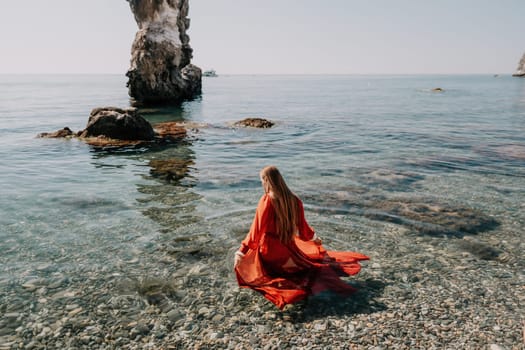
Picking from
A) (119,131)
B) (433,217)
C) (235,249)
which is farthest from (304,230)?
(119,131)

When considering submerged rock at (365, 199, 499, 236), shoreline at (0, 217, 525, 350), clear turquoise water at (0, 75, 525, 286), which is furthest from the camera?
submerged rock at (365, 199, 499, 236)

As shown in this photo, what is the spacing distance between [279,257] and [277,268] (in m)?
0.23

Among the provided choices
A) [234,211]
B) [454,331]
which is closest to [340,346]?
[454,331]

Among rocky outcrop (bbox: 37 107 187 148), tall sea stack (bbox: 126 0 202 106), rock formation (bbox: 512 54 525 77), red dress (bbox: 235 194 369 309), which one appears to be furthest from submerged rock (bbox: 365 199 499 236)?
rock formation (bbox: 512 54 525 77)

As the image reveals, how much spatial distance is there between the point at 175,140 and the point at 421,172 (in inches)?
575

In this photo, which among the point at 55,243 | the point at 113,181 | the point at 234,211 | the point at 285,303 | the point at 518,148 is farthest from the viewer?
the point at 518,148

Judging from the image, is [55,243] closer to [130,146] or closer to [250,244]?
[250,244]

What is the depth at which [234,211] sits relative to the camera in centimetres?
1139

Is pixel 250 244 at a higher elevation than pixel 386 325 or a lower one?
higher

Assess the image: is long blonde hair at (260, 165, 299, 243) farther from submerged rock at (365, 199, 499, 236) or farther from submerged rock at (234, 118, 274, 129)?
submerged rock at (234, 118, 274, 129)

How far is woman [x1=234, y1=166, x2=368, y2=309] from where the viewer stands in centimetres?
669

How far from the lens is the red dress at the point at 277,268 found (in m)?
6.79

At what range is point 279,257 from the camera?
7168 millimetres

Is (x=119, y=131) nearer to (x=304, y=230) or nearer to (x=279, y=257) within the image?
(x=304, y=230)
